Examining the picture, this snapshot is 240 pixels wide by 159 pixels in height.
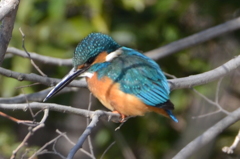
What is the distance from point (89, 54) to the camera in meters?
A: 2.79

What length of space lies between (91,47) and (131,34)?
32.8 inches

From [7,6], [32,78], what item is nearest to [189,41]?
[32,78]

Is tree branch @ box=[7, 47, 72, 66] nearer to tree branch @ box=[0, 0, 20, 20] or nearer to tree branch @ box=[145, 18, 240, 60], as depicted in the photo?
tree branch @ box=[145, 18, 240, 60]

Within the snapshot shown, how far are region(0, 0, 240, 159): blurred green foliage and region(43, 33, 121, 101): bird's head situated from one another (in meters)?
0.37

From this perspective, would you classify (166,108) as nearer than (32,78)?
No

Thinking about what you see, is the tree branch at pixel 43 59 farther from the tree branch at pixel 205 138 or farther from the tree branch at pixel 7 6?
the tree branch at pixel 205 138

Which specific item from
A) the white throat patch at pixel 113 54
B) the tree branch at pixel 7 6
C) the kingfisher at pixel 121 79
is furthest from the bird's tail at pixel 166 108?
the tree branch at pixel 7 6

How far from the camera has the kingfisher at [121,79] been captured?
109 inches

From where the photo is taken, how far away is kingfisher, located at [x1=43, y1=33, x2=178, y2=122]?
2758mm

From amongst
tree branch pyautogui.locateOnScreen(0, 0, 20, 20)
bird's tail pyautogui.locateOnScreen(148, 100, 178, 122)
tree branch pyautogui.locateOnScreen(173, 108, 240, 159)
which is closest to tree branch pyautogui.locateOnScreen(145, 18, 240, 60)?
bird's tail pyautogui.locateOnScreen(148, 100, 178, 122)

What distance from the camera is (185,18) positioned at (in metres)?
3.94

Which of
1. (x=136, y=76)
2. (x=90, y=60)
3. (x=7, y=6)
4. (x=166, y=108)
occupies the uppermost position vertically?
(x=7, y=6)

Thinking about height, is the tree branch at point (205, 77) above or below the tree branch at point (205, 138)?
above

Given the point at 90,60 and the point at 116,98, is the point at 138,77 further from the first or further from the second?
the point at 90,60
